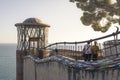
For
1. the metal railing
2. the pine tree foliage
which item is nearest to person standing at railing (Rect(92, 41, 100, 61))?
the metal railing

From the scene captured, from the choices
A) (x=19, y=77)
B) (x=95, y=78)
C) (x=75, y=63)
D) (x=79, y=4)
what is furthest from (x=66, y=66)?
(x=19, y=77)

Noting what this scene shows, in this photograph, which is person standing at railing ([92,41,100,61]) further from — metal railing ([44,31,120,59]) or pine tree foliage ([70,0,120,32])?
pine tree foliage ([70,0,120,32])

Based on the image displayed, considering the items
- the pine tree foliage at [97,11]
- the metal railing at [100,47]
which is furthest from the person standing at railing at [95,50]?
the pine tree foliage at [97,11]

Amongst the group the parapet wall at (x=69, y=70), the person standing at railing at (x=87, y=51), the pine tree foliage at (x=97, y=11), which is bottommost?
the parapet wall at (x=69, y=70)

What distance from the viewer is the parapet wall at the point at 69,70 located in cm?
914

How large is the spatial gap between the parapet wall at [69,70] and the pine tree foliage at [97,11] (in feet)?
22.4

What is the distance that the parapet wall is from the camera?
9144 mm

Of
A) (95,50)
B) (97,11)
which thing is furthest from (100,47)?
(97,11)

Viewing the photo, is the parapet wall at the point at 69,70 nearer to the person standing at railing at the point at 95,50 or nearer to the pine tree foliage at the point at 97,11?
the person standing at railing at the point at 95,50

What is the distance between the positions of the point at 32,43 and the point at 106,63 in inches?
775

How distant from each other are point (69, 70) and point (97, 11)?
13094 mm

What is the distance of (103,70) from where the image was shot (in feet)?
30.5

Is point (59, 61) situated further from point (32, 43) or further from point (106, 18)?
point (32, 43)

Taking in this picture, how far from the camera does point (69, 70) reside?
1238 centimetres
